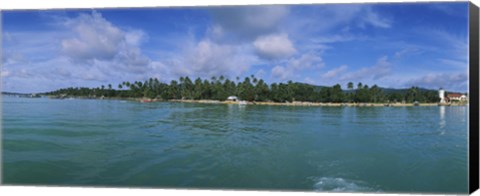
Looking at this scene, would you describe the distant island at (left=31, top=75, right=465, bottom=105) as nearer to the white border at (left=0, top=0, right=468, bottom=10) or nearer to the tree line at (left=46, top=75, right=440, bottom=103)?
the tree line at (left=46, top=75, right=440, bottom=103)

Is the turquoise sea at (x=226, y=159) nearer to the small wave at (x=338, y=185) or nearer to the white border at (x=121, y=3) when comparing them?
the small wave at (x=338, y=185)

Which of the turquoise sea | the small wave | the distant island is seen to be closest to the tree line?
the distant island

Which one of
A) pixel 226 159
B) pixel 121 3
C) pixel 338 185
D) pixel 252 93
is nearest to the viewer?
pixel 121 3

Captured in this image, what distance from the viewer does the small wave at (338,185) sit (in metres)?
4.29

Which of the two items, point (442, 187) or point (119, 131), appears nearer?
point (442, 187)

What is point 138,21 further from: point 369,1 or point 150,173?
point 369,1

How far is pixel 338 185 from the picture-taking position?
4.42m

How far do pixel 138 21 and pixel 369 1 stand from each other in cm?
316

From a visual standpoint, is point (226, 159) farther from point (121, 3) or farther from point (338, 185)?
point (121, 3)

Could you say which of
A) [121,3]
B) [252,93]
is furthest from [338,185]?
[252,93]

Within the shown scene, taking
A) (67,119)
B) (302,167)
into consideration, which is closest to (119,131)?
(67,119)

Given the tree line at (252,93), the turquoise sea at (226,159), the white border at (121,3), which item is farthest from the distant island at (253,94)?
the white border at (121,3)

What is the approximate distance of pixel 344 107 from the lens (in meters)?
17.7

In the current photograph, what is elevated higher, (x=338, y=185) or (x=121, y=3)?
(x=121, y=3)
